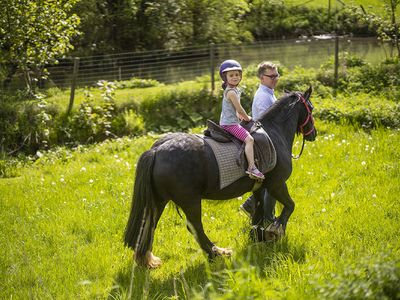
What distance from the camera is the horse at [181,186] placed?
555 centimetres

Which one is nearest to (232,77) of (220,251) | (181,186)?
(181,186)

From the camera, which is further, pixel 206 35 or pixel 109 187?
pixel 206 35

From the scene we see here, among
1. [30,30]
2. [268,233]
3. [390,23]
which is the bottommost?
[268,233]

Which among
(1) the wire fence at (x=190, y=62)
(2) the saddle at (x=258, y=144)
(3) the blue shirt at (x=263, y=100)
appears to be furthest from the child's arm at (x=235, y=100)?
(1) the wire fence at (x=190, y=62)

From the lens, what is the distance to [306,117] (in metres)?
6.99

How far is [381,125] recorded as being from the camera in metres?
11.4

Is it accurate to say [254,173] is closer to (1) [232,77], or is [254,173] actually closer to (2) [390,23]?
(1) [232,77]

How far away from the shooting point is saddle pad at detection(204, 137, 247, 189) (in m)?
5.79

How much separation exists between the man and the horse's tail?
184cm

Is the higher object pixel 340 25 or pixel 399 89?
pixel 340 25

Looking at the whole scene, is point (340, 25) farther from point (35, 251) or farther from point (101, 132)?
point (35, 251)

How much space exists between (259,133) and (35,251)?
137 inches

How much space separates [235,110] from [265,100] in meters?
1.08

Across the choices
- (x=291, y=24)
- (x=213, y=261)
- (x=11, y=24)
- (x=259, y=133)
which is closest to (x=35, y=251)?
(x=213, y=261)
